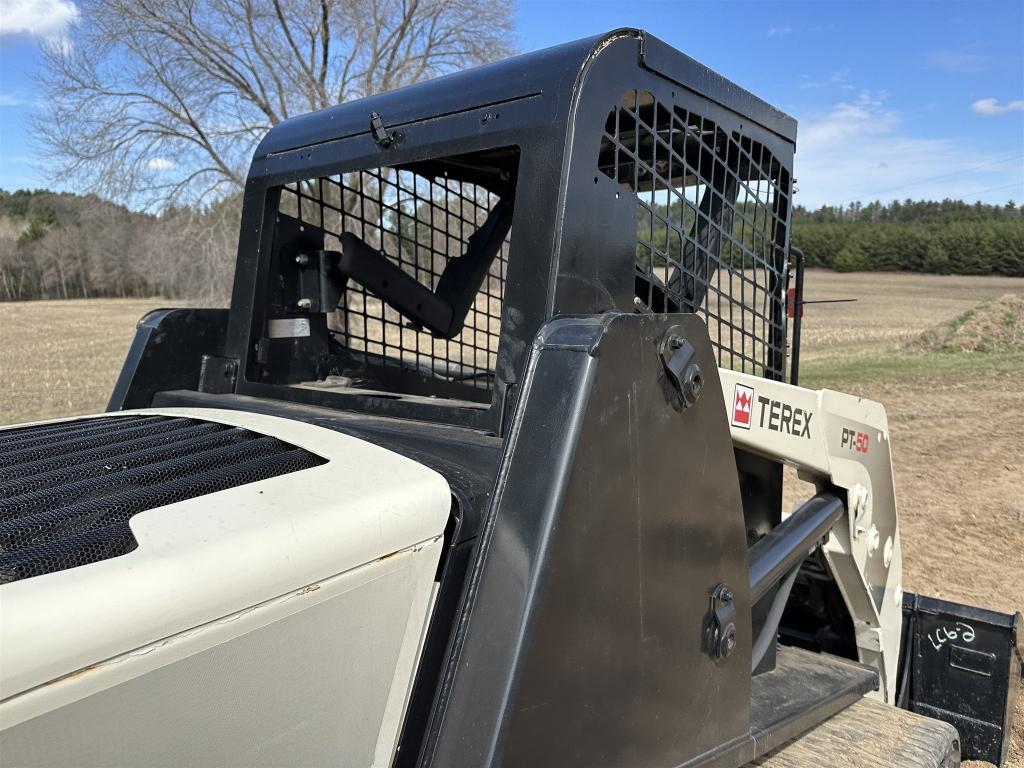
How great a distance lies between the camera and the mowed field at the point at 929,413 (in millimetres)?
5426

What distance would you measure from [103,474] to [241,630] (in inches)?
21.8

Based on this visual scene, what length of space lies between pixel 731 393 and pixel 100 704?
1410 mm

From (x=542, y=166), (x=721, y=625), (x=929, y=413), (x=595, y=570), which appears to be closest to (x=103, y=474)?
(x=595, y=570)

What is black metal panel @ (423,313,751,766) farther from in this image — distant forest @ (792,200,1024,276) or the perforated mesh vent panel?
distant forest @ (792,200,1024,276)

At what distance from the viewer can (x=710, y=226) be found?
83.3 inches

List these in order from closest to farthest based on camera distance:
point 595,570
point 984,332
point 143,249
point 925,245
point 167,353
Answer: point 595,570
point 167,353
point 984,332
point 143,249
point 925,245

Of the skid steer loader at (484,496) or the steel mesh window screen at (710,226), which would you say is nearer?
the skid steer loader at (484,496)

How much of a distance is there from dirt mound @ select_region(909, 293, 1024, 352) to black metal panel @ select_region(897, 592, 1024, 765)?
1409 cm

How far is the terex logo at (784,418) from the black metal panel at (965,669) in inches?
52.9

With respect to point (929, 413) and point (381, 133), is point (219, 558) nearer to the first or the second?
point (381, 133)

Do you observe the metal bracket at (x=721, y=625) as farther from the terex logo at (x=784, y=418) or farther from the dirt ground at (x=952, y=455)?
the dirt ground at (x=952, y=455)

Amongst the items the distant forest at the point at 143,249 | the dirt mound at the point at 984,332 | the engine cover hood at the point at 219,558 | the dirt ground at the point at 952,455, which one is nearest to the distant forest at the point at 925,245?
the distant forest at the point at 143,249

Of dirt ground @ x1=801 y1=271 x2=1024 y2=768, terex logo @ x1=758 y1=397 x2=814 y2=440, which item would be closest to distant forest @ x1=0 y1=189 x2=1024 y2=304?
dirt ground @ x1=801 y1=271 x2=1024 y2=768

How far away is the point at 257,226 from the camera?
231 cm
